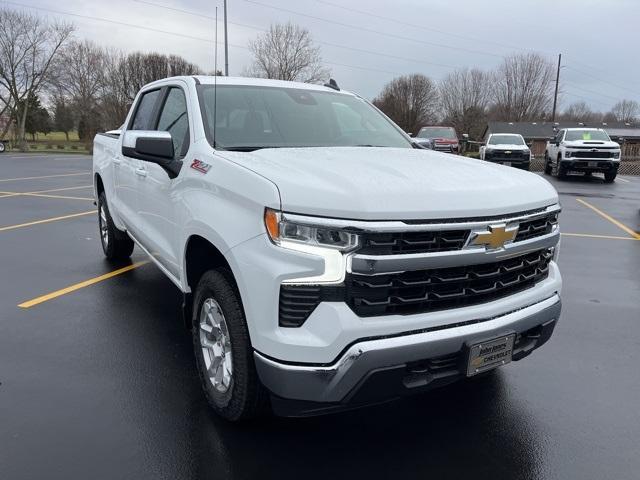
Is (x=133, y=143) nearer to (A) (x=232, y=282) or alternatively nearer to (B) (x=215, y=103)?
(B) (x=215, y=103)

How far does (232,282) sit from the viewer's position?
9.24 ft

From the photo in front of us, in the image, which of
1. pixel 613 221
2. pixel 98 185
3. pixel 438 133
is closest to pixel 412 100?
pixel 438 133

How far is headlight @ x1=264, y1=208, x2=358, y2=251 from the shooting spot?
2.36 m

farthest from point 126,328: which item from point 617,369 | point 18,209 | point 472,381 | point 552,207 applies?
point 18,209

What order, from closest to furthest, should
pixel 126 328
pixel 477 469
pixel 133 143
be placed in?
pixel 477 469 → pixel 133 143 → pixel 126 328

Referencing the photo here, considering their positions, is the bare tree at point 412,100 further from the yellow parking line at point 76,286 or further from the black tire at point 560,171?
the yellow parking line at point 76,286

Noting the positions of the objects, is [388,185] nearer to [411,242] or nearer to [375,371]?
[411,242]

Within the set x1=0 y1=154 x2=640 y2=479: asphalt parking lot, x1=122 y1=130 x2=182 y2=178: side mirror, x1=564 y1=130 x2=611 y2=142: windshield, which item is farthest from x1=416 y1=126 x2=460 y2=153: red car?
x1=122 y1=130 x2=182 y2=178: side mirror

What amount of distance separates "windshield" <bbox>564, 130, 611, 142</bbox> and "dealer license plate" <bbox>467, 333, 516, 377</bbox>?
66.2 ft

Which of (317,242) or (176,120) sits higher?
(176,120)

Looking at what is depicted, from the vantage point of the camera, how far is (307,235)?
94.2 inches

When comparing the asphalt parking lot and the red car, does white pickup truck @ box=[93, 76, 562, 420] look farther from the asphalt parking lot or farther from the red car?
the red car

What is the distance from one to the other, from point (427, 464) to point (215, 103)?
103 inches

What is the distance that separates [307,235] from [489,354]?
1082mm
